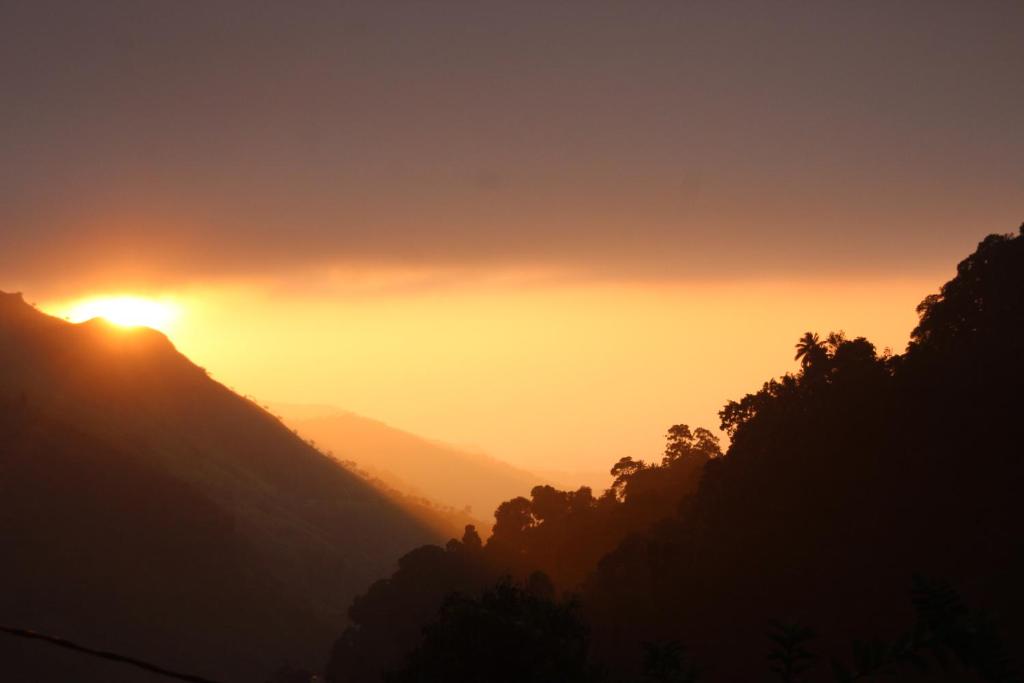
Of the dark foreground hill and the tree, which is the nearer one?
the tree

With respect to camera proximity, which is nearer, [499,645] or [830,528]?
[499,645]

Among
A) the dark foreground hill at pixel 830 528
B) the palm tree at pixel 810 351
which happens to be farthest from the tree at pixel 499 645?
the palm tree at pixel 810 351

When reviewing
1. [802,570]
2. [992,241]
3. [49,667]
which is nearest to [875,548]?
[802,570]

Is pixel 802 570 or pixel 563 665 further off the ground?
pixel 802 570

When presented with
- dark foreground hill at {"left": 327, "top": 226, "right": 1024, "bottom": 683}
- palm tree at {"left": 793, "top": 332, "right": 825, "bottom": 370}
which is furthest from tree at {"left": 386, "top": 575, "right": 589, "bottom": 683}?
palm tree at {"left": 793, "top": 332, "right": 825, "bottom": 370}

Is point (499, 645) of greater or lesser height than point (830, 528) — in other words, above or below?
below

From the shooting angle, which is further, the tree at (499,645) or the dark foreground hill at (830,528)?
the dark foreground hill at (830,528)

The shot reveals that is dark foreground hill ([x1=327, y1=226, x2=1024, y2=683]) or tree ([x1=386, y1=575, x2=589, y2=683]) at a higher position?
dark foreground hill ([x1=327, y1=226, x2=1024, y2=683])

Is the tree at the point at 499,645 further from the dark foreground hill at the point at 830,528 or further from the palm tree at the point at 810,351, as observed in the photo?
the palm tree at the point at 810,351

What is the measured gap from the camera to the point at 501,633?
4294cm

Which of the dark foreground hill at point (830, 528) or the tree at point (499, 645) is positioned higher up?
the dark foreground hill at point (830, 528)

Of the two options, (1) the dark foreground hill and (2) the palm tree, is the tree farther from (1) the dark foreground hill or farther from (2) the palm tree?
(2) the palm tree

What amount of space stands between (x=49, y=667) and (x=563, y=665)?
125074 millimetres

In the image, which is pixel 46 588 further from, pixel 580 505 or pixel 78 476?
pixel 580 505
